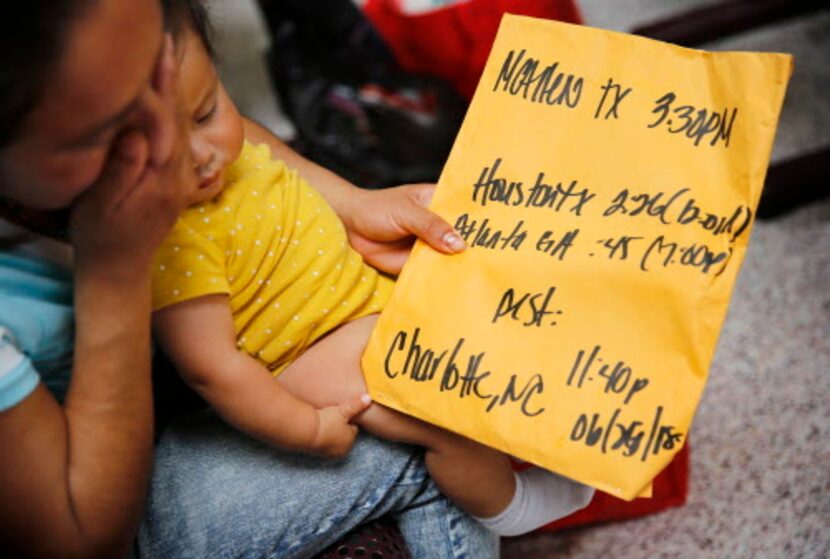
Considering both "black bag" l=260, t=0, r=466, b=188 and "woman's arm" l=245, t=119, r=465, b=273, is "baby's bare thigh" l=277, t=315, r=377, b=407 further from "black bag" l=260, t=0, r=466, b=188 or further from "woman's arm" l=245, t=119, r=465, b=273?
"black bag" l=260, t=0, r=466, b=188

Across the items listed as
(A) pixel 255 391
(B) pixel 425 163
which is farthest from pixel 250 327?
(B) pixel 425 163

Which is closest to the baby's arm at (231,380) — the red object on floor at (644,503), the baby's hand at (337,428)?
the baby's hand at (337,428)

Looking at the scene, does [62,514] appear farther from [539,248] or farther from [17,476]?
[539,248]

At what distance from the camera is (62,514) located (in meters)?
0.55

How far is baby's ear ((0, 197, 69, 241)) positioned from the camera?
23.9 inches

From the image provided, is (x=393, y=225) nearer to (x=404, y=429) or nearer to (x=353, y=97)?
(x=404, y=429)

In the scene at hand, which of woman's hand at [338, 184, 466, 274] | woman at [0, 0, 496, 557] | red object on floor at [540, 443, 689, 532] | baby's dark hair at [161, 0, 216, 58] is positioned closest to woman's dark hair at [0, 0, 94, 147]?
woman at [0, 0, 496, 557]

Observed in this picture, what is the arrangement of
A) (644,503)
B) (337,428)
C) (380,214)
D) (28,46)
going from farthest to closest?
(644,503) < (380,214) < (337,428) < (28,46)

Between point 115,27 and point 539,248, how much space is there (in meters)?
0.36

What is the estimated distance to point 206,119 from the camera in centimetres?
67

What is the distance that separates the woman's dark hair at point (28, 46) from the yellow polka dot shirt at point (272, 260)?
221mm

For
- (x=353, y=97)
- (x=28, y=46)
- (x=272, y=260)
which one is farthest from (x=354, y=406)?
(x=353, y=97)

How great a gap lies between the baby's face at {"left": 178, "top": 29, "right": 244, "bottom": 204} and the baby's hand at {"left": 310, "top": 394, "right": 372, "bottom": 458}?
216 millimetres

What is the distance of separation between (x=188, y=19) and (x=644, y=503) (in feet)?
2.55
